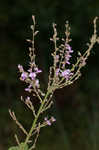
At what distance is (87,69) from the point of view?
6332 mm

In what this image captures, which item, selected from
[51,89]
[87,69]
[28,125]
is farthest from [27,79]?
[28,125]

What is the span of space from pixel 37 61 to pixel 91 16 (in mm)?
1495

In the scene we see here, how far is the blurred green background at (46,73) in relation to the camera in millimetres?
5906

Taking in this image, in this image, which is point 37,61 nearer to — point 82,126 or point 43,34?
point 43,34

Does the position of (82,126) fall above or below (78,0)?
below

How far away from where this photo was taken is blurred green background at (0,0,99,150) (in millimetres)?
5906

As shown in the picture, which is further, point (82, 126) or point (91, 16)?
point (82, 126)

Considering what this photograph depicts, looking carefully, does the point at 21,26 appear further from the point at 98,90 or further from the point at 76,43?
the point at 98,90

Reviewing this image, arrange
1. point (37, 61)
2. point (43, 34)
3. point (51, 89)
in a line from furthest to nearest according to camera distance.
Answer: point (37, 61) < point (43, 34) < point (51, 89)

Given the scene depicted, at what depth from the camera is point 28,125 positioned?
695 cm

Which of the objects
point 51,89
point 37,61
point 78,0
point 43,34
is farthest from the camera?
point 37,61

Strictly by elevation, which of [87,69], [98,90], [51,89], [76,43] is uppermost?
[51,89]

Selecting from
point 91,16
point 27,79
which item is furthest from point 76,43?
point 27,79

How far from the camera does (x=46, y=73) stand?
21.6 ft
